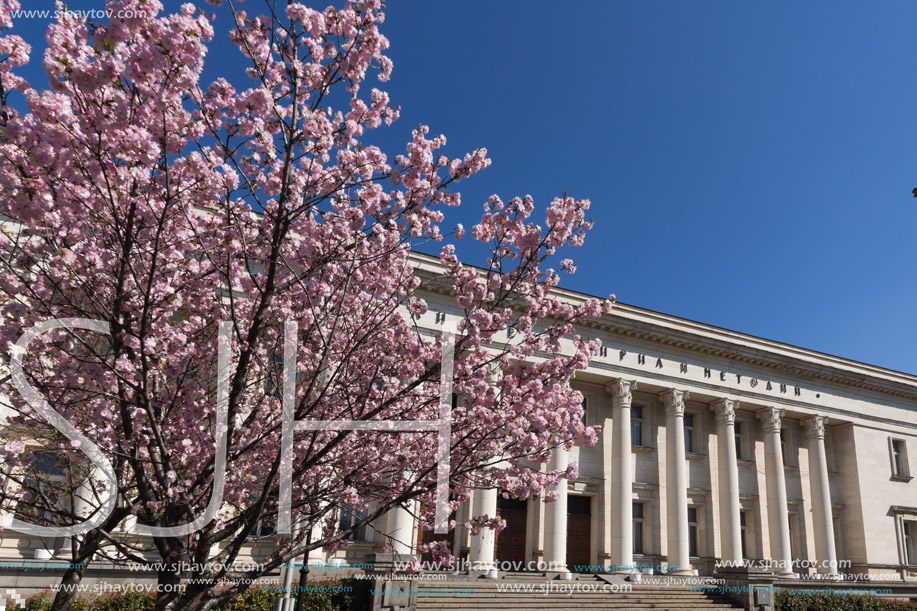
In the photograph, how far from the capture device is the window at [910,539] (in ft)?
99.4

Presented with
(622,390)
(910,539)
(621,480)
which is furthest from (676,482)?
(910,539)

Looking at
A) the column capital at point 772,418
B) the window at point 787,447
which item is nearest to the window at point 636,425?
the column capital at point 772,418

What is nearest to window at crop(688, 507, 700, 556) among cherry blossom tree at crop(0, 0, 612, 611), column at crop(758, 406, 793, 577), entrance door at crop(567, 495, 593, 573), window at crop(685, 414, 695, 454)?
window at crop(685, 414, 695, 454)

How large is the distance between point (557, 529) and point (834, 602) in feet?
35.7

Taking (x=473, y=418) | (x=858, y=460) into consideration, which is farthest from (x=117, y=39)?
(x=858, y=460)

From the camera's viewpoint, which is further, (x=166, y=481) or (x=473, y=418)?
(x=473, y=418)

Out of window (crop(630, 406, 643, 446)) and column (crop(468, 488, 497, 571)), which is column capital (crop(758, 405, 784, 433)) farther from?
column (crop(468, 488, 497, 571))

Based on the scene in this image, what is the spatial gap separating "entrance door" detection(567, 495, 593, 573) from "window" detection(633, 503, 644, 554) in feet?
7.57

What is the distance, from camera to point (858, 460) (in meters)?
30.0

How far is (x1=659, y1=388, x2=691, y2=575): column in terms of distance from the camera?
2375cm

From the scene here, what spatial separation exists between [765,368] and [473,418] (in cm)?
2524

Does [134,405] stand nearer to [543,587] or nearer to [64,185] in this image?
[64,185]

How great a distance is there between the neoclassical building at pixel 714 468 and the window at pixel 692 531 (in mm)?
Result: 102

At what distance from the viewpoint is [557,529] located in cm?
2202
